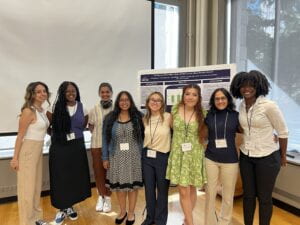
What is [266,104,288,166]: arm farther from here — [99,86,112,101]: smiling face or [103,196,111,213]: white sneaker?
[103,196,111,213]: white sneaker

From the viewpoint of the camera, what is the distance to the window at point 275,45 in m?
3.25

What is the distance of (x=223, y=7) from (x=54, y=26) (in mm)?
2531

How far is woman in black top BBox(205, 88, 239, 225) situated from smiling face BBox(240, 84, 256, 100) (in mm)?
156

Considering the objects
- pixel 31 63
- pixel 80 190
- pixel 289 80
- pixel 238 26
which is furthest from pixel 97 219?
pixel 238 26

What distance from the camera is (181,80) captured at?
9.73 ft

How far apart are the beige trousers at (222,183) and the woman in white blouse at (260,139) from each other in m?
0.11

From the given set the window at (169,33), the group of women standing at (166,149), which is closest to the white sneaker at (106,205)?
the group of women standing at (166,149)

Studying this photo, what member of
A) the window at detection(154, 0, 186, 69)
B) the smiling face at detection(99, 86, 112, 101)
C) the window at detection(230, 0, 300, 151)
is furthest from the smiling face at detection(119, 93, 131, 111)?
the window at detection(230, 0, 300, 151)

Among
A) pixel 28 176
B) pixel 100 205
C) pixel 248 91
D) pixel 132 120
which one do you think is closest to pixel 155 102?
pixel 132 120

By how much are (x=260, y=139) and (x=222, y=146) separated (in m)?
0.31

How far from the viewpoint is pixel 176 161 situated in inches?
92.0

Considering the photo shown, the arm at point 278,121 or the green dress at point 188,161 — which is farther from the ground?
the arm at point 278,121

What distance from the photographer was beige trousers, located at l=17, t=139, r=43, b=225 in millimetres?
2395

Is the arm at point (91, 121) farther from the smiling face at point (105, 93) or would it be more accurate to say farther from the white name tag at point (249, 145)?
the white name tag at point (249, 145)
